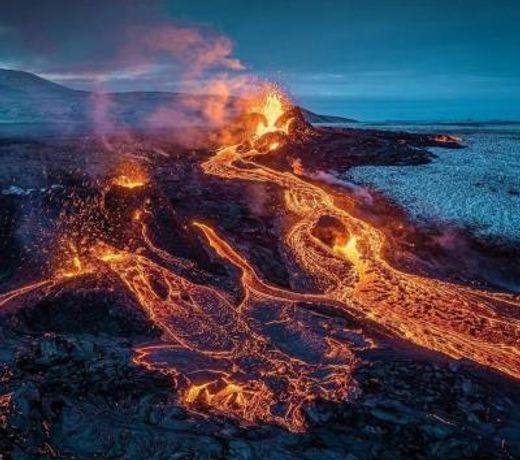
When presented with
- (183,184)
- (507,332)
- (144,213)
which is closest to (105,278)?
(144,213)

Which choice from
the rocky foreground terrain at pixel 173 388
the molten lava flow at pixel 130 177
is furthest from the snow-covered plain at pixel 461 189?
the molten lava flow at pixel 130 177

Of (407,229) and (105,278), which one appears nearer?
(105,278)

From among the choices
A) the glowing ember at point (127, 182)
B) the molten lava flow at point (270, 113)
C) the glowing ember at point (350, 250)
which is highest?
the molten lava flow at point (270, 113)

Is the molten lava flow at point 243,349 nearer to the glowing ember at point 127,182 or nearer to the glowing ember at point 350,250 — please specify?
the glowing ember at point 350,250

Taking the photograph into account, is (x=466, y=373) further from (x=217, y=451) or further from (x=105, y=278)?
A: (x=105, y=278)

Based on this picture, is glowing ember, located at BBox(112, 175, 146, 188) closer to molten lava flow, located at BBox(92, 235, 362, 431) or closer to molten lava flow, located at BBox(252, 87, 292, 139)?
molten lava flow, located at BBox(92, 235, 362, 431)
